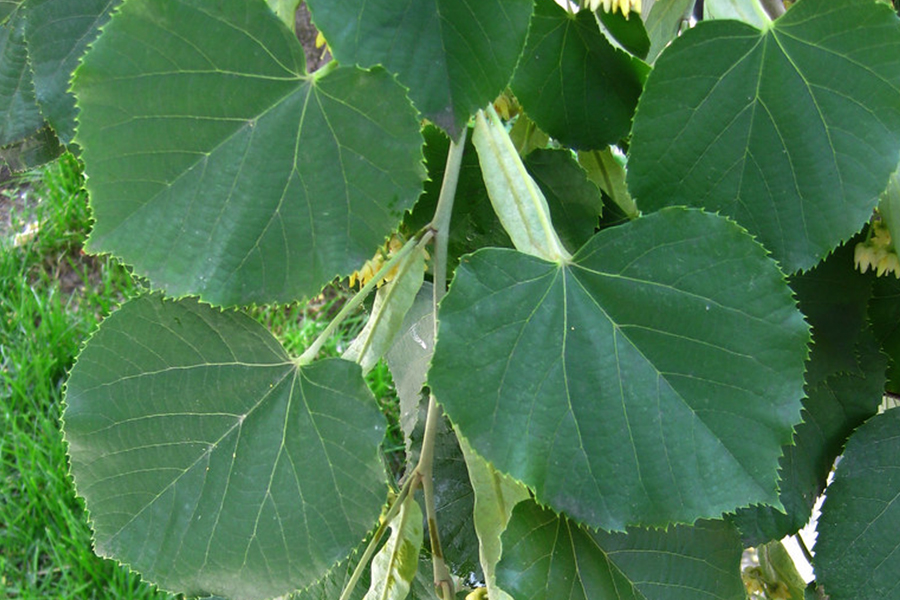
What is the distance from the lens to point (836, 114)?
0.60 metres

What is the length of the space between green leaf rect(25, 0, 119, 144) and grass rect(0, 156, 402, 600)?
102 cm

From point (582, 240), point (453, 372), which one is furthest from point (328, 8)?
point (582, 240)

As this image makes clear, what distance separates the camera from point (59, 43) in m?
0.67

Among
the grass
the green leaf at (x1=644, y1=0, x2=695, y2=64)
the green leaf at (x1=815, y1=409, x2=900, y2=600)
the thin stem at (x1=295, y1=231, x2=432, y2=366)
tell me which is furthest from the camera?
the grass

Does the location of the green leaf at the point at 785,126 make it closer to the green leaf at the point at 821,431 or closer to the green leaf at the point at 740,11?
the green leaf at the point at 740,11

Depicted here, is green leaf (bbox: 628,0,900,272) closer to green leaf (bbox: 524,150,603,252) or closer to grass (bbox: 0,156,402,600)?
green leaf (bbox: 524,150,603,252)

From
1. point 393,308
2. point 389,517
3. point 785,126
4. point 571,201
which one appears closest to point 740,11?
point 785,126

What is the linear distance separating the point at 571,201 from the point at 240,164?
1.06 ft

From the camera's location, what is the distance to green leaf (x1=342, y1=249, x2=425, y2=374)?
0.65m

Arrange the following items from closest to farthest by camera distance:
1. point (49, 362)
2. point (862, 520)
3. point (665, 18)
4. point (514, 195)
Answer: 1. point (514, 195)
2. point (862, 520)
3. point (665, 18)
4. point (49, 362)

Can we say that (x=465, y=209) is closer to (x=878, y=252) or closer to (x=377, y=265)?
(x=377, y=265)

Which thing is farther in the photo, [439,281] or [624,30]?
[624,30]

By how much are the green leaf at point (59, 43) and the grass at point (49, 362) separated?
1023 mm

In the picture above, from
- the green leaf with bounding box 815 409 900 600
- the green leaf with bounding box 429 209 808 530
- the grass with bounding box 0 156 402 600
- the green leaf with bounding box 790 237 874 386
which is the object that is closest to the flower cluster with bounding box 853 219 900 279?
the green leaf with bounding box 790 237 874 386
